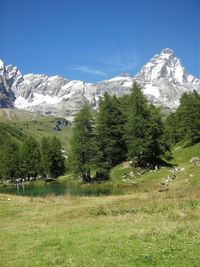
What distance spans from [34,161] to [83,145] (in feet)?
165

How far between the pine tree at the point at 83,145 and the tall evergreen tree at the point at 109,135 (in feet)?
Answer: 6.12

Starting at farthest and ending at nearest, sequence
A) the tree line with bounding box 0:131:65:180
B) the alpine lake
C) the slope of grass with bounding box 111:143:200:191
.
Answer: the tree line with bounding box 0:131:65:180 < the alpine lake < the slope of grass with bounding box 111:143:200:191

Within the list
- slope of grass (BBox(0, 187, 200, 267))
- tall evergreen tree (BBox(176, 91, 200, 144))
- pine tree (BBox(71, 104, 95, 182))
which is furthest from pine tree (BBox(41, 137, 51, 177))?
slope of grass (BBox(0, 187, 200, 267))

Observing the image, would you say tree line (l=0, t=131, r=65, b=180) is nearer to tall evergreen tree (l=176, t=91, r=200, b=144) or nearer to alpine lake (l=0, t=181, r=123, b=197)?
alpine lake (l=0, t=181, r=123, b=197)

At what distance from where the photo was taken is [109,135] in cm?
9225

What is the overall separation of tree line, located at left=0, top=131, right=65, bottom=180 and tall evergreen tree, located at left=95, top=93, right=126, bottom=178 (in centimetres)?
4251

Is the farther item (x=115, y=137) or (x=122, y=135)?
(x=122, y=135)

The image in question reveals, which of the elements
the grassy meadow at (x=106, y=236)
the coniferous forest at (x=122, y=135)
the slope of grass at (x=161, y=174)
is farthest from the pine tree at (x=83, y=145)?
the grassy meadow at (x=106, y=236)

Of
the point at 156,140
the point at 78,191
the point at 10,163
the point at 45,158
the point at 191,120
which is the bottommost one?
the point at 78,191

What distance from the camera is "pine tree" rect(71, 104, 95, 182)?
290 feet

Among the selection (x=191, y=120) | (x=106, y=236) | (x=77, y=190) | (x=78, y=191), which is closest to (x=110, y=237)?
(x=106, y=236)

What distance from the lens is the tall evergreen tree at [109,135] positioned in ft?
290

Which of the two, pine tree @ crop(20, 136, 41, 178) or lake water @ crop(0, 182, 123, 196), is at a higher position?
pine tree @ crop(20, 136, 41, 178)

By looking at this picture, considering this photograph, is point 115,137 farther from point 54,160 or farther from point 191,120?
point 54,160
